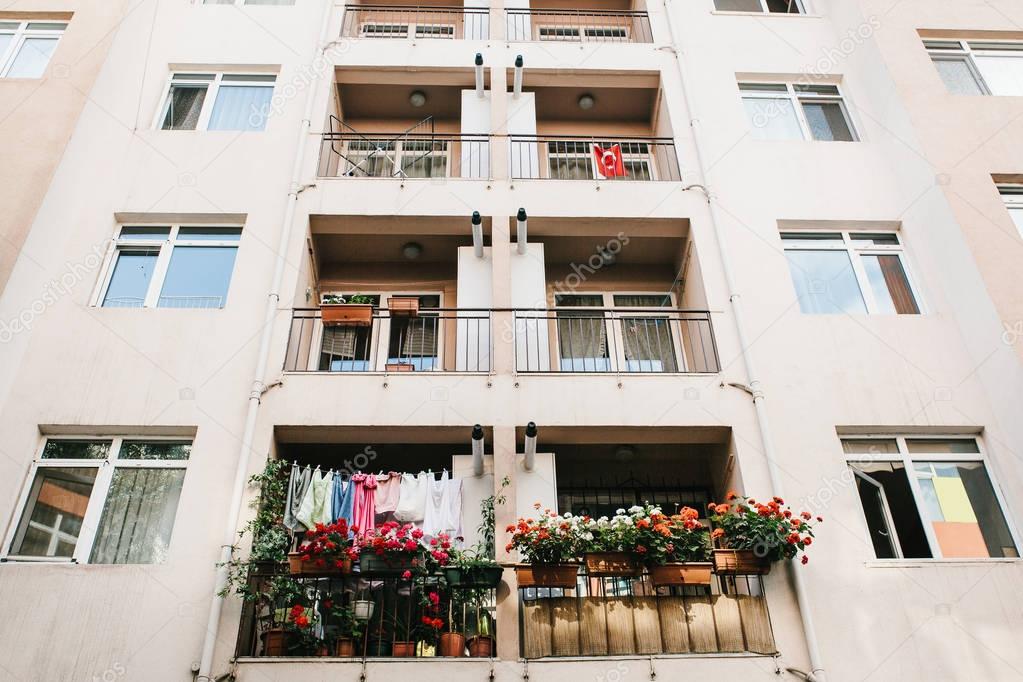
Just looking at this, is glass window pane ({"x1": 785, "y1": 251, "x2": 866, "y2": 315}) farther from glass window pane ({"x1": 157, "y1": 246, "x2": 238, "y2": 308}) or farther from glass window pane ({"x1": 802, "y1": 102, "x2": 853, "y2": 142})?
glass window pane ({"x1": 157, "y1": 246, "x2": 238, "y2": 308})

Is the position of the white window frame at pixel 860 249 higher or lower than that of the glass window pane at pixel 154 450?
higher

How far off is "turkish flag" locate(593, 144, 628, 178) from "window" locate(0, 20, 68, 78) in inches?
384

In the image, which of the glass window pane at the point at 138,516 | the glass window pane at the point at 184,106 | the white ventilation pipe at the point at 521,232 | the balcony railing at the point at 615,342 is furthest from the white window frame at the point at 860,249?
the glass window pane at the point at 184,106

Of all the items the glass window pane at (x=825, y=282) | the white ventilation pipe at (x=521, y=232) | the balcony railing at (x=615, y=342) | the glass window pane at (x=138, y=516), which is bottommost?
the glass window pane at (x=138, y=516)

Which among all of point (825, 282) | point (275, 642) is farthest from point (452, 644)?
point (825, 282)

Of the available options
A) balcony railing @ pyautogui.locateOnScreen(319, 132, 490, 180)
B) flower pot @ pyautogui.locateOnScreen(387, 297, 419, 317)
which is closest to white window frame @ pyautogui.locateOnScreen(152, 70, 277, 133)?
balcony railing @ pyautogui.locateOnScreen(319, 132, 490, 180)

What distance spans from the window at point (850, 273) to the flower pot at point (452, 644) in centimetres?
712

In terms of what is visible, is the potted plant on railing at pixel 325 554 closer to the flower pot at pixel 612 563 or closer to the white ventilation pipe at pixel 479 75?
the flower pot at pixel 612 563

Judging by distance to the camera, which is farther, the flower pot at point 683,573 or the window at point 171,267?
the window at point 171,267

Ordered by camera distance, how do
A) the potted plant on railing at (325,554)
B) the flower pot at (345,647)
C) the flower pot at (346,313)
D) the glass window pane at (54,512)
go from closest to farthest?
the flower pot at (345,647), the potted plant on railing at (325,554), the glass window pane at (54,512), the flower pot at (346,313)

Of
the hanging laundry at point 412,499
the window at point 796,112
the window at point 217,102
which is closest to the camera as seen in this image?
the hanging laundry at point 412,499

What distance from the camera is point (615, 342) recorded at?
13.3 metres

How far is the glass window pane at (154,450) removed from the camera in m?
10.9

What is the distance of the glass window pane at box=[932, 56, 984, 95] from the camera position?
14492 millimetres
